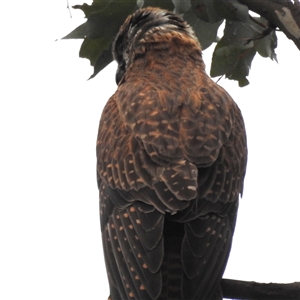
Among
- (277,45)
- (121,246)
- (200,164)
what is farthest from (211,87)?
(121,246)

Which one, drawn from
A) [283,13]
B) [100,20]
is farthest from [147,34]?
[283,13]

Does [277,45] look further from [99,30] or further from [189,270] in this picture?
[189,270]

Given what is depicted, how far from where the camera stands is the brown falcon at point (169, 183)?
17.4ft

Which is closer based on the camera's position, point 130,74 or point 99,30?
point 99,30

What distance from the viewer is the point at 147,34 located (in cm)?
722

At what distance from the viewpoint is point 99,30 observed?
582 centimetres

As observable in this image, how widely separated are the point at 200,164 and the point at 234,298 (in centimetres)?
79

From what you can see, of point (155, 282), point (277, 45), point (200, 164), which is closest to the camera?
point (155, 282)

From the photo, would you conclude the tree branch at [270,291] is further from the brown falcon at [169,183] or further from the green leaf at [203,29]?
the green leaf at [203,29]

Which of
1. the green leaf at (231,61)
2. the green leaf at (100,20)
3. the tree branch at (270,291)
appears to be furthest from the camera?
the green leaf at (231,61)

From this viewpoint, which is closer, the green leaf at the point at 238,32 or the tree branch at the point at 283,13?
the tree branch at the point at 283,13

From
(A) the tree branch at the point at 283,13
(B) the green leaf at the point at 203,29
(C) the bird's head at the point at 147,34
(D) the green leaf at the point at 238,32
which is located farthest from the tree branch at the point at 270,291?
(C) the bird's head at the point at 147,34

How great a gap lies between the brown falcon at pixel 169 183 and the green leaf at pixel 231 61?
0.65ft

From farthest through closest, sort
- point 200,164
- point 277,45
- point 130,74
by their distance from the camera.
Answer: point 130,74 < point 277,45 < point 200,164
